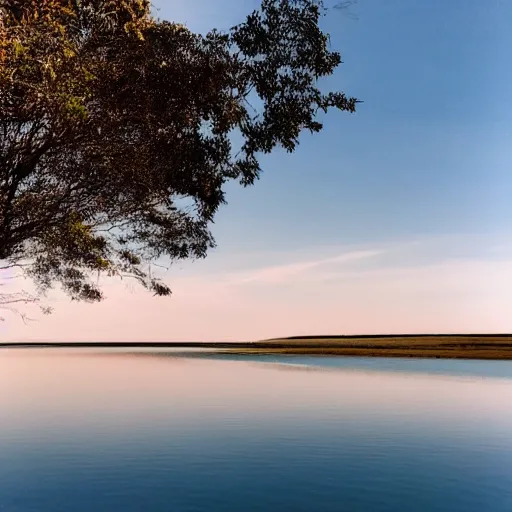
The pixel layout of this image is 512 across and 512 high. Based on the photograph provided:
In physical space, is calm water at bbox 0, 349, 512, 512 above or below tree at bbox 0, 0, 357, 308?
below

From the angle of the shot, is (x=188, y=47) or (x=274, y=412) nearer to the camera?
(x=188, y=47)

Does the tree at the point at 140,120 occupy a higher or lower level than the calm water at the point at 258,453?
higher

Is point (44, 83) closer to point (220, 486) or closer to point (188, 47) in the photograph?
point (188, 47)

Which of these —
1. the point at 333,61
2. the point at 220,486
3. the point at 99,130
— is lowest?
the point at 220,486

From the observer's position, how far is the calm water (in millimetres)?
16609

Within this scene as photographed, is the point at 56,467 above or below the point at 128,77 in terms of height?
below

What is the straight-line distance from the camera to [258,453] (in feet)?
75.9

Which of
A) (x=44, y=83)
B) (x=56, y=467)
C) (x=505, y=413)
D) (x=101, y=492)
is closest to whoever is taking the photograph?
(x=101, y=492)

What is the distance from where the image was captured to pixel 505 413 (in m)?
34.5

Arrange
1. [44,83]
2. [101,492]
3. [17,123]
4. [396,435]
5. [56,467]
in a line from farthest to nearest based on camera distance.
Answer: [396,435]
[17,123]
[56,467]
[44,83]
[101,492]

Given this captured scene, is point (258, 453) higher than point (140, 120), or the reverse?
point (140, 120)

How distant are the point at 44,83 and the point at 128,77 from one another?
3414 mm

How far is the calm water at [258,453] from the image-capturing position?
54.5ft

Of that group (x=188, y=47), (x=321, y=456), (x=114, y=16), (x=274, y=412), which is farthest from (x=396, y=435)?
(x=114, y=16)
